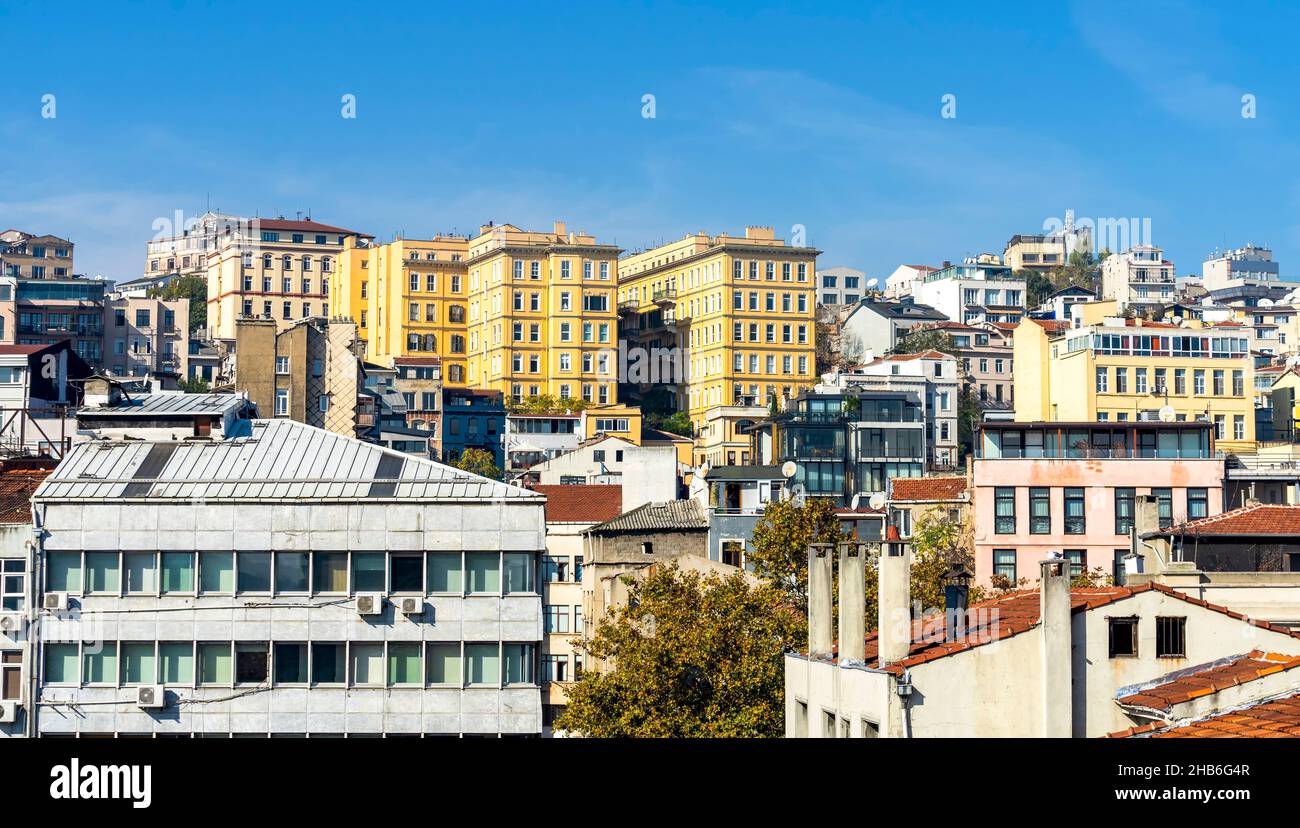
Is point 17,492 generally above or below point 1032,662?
above

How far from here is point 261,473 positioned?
49.2 meters

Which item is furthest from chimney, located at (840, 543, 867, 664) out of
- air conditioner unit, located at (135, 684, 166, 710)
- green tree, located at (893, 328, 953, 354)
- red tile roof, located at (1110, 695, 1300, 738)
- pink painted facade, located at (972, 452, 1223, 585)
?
green tree, located at (893, 328, 953, 354)

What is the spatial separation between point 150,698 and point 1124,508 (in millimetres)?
45983

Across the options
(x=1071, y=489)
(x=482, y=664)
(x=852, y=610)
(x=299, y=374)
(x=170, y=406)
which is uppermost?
(x=299, y=374)

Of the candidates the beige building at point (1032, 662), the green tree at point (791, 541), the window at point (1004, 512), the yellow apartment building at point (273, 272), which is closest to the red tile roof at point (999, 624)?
the beige building at point (1032, 662)

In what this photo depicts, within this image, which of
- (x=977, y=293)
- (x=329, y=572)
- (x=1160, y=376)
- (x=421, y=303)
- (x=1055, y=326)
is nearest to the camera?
(x=329, y=572)

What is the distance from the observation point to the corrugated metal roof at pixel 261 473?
47.5 m

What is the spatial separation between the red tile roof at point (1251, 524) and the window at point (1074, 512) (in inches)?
712

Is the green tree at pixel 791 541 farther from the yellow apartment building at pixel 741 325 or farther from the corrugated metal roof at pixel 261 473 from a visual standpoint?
the yellow apartment building at pixel 741 325

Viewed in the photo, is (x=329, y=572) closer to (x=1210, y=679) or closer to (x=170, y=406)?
(x=170, y=406)

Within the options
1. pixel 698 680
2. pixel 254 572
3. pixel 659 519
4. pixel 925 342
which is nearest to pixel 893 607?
pixel 698 680

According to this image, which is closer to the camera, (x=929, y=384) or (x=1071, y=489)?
(x=1071, y=489)

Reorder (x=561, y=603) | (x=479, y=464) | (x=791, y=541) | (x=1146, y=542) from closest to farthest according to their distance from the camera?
(x=1146, y=542) → (x=791, y=541) → (x=561, y=603) → (x=479, y=464)
